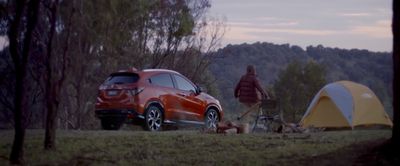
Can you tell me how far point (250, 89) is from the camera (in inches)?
750

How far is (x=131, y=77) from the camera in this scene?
17.1 meters

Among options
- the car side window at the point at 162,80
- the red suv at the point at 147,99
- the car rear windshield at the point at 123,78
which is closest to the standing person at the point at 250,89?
the red suv at the point at 147,99

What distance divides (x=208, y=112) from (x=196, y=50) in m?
17.6

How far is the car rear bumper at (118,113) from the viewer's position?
664 inches

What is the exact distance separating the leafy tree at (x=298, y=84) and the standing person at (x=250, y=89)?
79.8 feet

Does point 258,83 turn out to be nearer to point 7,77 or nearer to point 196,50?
point 7,77

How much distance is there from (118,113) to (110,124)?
1.01 metres

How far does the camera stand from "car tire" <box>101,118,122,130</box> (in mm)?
17625

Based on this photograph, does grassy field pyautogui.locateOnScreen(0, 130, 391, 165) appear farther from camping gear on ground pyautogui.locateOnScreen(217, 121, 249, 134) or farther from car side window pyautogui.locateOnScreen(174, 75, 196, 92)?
car side window pyautogui.locateOnScreen(174, 75, 196, 92)

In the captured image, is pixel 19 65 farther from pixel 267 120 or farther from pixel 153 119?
pixel 267 120

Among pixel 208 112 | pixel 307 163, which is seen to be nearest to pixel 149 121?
pixel 208 112

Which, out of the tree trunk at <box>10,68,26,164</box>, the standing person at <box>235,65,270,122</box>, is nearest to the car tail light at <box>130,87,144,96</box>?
the standing person at <box>235,65,270,122</box>

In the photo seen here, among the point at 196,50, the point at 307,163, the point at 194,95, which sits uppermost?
the point at 196,50

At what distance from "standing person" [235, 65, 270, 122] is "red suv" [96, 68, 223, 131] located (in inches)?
49.6
